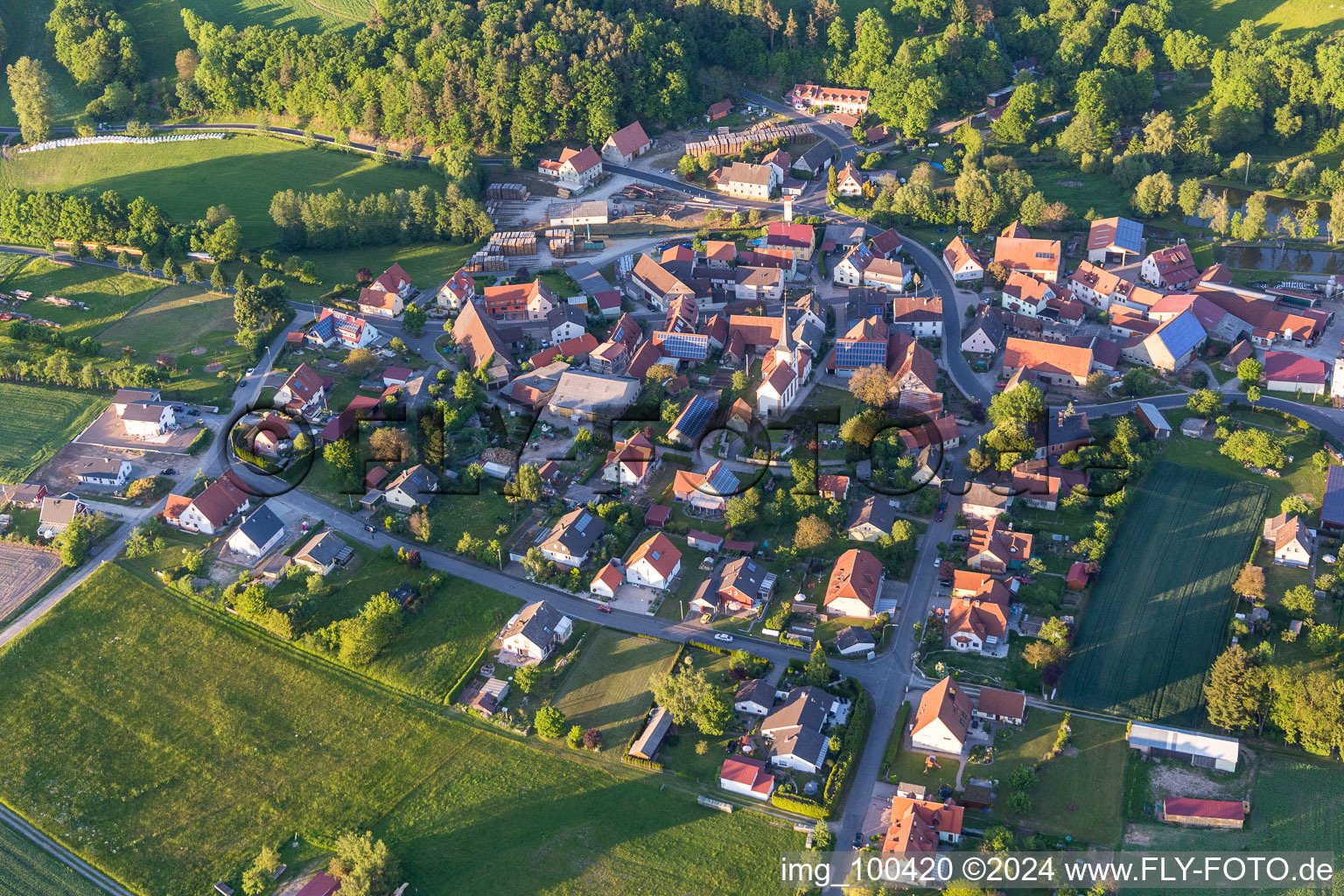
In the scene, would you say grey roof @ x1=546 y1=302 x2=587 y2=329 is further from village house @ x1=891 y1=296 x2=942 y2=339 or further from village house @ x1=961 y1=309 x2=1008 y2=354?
village house @ x1=961 y1=309 x2=1008 y2=354

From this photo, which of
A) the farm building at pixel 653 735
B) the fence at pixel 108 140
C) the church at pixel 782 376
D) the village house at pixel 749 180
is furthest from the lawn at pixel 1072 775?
the fence at pixel 108 140

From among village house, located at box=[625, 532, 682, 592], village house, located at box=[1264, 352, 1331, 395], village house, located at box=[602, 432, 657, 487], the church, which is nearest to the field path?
village house, located at box=[625, 532, 682, 592]

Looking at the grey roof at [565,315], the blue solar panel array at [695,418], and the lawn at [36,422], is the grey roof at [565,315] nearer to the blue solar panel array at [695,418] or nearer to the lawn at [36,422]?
the blue solar panel array at [695,418]

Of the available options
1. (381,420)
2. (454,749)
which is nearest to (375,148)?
(381,420)

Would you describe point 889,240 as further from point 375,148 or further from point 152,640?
Answer: point 152,640

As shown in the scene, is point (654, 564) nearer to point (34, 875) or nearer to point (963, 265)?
point (34, 875)
